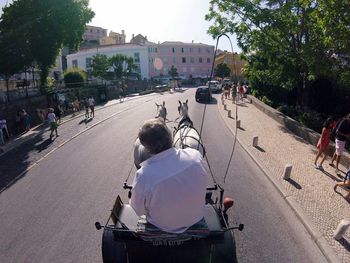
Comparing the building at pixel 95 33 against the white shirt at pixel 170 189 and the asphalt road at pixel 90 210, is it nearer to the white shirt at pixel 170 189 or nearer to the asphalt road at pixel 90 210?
the asphalt road at pixel 90 210

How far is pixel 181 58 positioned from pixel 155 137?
99730 millimetres

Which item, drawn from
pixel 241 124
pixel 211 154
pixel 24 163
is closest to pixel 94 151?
pixel 24 163

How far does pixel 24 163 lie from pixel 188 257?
11.7m

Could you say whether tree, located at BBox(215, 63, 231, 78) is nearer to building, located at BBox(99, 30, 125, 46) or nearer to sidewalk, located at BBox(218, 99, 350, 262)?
building, located at BBox(99, 30, 125, 46)

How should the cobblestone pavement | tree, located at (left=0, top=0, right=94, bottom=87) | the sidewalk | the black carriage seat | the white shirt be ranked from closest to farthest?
1. the white shirt
2. the black carriage seat
3. the sidewalk
4. the cobblestone pavement
5. tree, located at (left=0, top=0, right=94, bottom=87)

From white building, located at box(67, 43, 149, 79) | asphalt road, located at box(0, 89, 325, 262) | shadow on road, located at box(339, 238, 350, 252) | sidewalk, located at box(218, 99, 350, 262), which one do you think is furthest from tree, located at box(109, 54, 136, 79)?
shadow on road, located at box(339, 238, 350, 252)

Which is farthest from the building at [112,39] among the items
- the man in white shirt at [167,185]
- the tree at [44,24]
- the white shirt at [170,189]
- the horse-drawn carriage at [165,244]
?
the white shirt at [170,189]

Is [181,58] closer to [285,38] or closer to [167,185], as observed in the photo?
[285,38]

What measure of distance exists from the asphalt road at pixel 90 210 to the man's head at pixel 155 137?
10.7 ft

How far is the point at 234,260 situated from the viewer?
458 cm

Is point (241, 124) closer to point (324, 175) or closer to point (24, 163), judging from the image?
point (324, 175)

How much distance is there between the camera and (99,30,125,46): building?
380 feet

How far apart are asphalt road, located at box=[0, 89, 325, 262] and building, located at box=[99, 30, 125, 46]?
10659 centimetres

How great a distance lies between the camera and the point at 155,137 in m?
3.99
